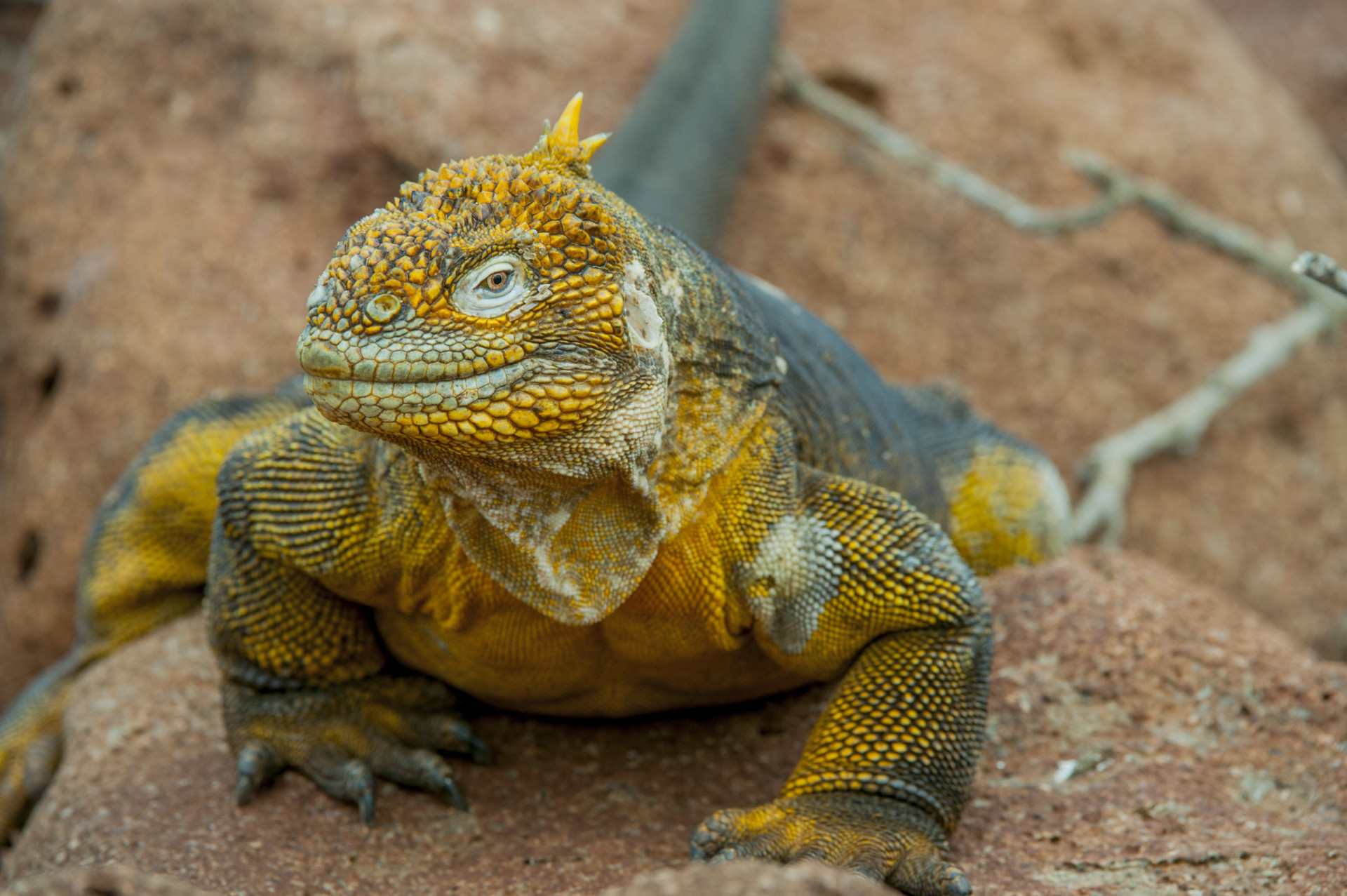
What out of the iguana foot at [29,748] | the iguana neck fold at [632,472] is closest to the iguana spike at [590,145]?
the iguana neck fold at [632,472]

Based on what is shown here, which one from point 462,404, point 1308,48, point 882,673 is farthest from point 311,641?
point 1308,48

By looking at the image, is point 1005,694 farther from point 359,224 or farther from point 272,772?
point 359,224

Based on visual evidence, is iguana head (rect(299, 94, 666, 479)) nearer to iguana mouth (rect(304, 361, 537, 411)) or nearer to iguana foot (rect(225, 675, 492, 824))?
iguana mouth (rect(304, 361, 537, 411))

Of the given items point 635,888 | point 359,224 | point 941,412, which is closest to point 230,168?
point 941,412

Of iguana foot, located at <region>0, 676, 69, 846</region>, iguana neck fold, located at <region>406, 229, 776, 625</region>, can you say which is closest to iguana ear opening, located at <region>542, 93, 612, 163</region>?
iguana neck fold, located at <region>406, 229, 776, 625</region>

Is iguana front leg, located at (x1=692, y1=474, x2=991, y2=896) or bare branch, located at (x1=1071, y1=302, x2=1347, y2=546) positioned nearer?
iguana front leg, located at (x1=692, y1=474, x2=991, y2=896)

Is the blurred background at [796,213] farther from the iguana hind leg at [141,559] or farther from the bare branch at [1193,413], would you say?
the iguana hind leg at [141,559]

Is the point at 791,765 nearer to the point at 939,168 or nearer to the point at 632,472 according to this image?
the point at 632,472
